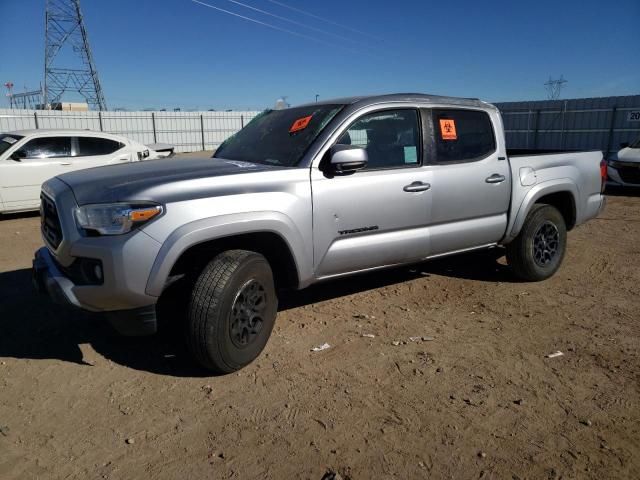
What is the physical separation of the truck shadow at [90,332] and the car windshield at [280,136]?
1369mm

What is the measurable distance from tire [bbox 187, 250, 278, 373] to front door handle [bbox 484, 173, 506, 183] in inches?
91.6

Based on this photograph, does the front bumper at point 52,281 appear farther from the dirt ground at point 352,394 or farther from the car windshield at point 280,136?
the car windshield at point 280,136

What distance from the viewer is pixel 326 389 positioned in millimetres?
3186

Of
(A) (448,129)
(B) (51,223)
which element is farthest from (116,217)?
(A) (448,129)

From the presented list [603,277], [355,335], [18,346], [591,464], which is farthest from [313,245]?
[603,277]

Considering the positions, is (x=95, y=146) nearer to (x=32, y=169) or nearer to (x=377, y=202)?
(x=32, y=169)

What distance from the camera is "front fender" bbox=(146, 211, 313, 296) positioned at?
9.55ft

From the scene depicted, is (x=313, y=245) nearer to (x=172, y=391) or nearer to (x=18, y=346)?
(x=172, y=391)

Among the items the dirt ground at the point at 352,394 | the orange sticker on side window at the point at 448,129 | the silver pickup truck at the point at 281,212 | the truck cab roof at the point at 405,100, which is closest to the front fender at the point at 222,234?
the silver pickup truck at the point at 281,212

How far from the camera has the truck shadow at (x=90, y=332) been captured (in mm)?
3541

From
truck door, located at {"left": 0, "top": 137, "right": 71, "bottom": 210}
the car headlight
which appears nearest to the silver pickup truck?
the car headlight

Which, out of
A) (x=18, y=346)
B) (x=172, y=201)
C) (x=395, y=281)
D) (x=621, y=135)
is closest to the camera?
(x=172, y=201)

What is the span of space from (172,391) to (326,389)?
3.22 feet

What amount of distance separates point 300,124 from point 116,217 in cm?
173
